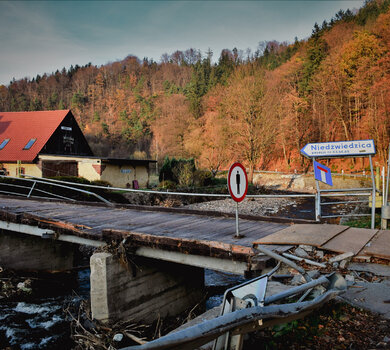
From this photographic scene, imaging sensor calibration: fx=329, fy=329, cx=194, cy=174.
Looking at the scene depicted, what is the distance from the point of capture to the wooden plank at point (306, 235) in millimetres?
4910

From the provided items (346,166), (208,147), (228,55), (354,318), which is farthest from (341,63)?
(354,318)

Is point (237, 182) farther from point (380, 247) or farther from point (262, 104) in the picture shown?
point (262, 104)

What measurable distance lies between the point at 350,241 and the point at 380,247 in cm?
44

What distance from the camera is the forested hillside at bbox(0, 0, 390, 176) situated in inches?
1483

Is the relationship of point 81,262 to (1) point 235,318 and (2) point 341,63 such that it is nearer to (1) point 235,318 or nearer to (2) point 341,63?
(1) point 235,318

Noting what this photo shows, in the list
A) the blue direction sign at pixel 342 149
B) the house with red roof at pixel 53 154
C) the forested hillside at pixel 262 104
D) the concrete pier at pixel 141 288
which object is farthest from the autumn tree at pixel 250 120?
the concrete pier at pixel 141 288

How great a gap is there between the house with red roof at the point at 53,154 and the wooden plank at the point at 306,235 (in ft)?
82.2

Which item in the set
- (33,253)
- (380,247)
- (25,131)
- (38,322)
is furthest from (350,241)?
(25,131)

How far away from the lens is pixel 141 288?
21.6ft

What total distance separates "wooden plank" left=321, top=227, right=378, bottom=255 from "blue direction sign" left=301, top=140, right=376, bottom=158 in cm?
187

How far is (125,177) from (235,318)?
101 feet

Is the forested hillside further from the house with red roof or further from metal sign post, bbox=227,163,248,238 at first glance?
metal sign post, bbox=227,163,248,238

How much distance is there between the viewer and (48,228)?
779 centimetres

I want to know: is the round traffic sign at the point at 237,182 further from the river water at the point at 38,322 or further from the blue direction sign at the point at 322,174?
the river water at the point at 38,322
